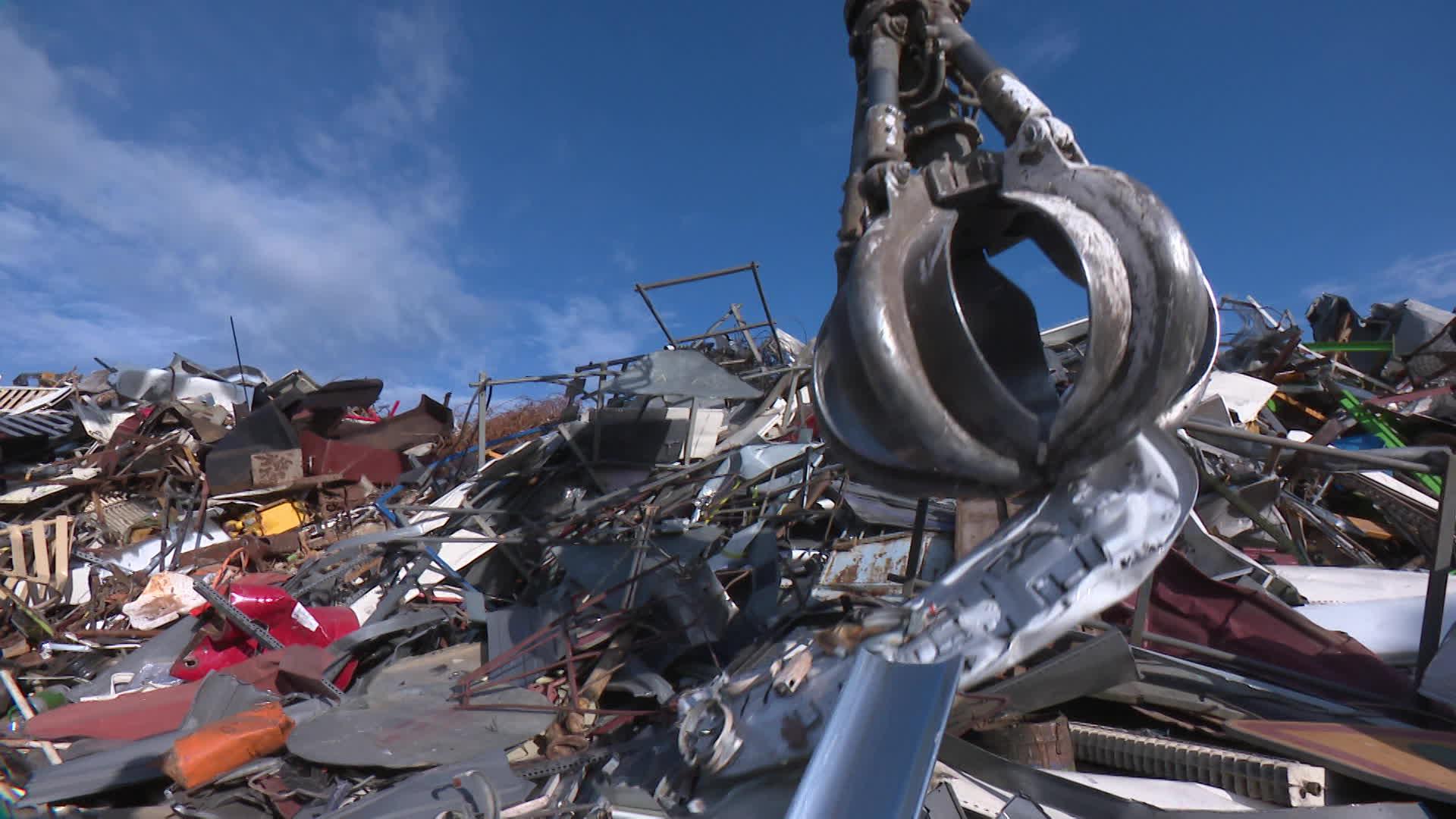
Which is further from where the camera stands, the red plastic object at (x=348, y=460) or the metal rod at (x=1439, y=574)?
the red plastic object at (x=348, y=460)

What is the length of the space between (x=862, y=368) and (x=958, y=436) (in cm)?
37

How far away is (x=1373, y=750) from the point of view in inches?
93.4

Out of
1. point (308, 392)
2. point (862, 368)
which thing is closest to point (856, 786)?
point (862, 368)

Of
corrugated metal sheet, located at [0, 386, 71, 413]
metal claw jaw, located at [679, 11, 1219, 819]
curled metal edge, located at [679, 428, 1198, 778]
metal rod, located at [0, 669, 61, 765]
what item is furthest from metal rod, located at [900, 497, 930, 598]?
corrugated metal sheet, located at [0, 386, 71, 413]

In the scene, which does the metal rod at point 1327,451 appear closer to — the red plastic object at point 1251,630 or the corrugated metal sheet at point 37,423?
the red plastic object at point 1251,630

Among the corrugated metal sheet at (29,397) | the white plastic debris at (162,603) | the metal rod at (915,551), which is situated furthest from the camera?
the corrugated metal sheet at (29,397)

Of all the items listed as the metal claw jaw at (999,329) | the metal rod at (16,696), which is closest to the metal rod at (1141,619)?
the metal claw jaw at (999,329)

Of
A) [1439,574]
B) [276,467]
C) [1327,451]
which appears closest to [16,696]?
[276,467]

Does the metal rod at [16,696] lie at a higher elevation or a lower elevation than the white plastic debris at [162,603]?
lower

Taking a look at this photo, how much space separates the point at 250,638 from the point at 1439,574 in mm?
6971

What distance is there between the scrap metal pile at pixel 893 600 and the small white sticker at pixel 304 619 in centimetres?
4

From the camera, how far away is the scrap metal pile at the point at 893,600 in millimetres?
2061

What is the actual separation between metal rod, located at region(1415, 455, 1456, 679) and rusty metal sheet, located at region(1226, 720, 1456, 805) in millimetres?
449

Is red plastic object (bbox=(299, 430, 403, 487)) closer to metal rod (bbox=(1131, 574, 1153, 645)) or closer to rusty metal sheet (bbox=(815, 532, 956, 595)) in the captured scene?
rusty metal sheet (bbox=(815, 532, 956, 595))
